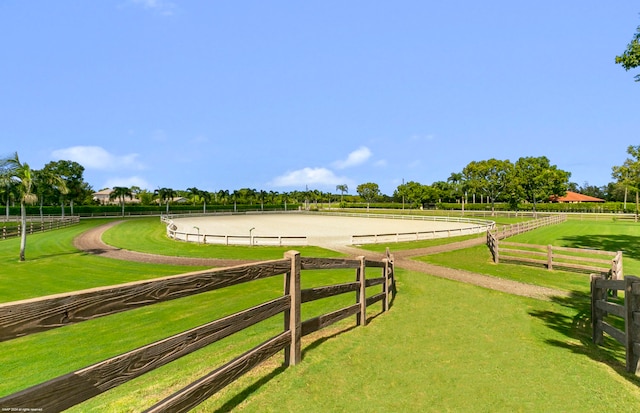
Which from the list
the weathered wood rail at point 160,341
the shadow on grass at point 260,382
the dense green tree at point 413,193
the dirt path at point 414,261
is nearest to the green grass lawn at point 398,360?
the shadow on grass at point 260,382

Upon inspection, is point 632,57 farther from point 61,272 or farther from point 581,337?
point 61,272

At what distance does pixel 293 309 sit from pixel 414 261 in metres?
14.1

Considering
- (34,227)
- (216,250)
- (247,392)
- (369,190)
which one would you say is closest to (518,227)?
(216,250)

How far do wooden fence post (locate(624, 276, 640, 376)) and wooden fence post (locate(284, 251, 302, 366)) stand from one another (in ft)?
16.7

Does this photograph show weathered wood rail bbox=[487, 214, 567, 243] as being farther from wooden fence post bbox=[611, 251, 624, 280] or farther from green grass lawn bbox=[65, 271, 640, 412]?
green grass lawn bbox=[65, 271, 640, 412]

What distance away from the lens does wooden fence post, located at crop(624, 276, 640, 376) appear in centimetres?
481

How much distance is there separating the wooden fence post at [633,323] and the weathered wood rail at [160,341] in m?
4.89

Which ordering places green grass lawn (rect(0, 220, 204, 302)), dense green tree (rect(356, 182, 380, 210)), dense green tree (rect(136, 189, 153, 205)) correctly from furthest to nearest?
dense green tree (rect(356, 182, 380, 210)) → dense green tree (rect(136, 189, 153, 205)) → green grass lawn (rect(0, 220, 204, 302))

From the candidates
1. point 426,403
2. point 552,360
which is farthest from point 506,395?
point 552,360

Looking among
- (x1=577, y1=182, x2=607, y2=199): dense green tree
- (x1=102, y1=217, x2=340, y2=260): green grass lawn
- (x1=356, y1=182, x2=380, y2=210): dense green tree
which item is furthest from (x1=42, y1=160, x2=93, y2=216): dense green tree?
(x1=577, y1=182, x2=607, y2=199): dense green tree

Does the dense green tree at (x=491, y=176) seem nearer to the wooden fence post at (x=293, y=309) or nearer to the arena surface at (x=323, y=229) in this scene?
the arena surface at (x=323, y=229)

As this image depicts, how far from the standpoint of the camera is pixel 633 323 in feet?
16.0

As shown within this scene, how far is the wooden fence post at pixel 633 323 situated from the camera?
481 centimetres

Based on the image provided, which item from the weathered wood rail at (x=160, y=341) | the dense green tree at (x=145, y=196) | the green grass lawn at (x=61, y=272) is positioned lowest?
the green grass lawn at (x=61, y=272)
